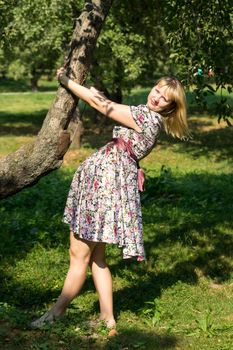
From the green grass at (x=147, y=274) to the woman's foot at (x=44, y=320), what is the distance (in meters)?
0.07

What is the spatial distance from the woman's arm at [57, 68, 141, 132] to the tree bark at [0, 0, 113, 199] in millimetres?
126

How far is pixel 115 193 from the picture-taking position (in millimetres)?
5422

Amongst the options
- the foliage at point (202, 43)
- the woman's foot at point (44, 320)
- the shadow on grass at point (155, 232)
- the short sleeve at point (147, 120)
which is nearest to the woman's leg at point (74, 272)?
the woman's foot at point (44, 320)

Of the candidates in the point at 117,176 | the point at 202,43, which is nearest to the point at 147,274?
the point at 117,176

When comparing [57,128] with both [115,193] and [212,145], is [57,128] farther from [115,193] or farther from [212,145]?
[212,145]

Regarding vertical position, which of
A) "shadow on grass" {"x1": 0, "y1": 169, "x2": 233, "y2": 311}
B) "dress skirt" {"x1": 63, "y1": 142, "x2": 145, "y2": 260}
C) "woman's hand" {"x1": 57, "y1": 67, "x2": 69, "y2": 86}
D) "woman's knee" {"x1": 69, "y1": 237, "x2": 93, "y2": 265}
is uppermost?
"woman's hand" {"x1": 57, "y1": 67, "x2": 69, "y2": 86}

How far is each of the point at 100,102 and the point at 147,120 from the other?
0.43 m

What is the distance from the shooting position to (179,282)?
7320 mm

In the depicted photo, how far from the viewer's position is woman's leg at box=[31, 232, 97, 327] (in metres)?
5.61

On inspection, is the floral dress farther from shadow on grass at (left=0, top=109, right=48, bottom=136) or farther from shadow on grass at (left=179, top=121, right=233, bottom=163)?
shadow on grass at (left=0, top=109, right=48, bottom=136)

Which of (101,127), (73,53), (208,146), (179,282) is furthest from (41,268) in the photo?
(101,127)

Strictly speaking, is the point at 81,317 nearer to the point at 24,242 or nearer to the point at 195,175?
the point at 24,242

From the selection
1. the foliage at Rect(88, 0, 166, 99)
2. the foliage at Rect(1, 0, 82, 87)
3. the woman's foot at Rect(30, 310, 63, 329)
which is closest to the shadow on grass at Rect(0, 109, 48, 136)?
the foliage at Rect(88, 0, 166, 99)

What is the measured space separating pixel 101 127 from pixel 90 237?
72.8 feet
